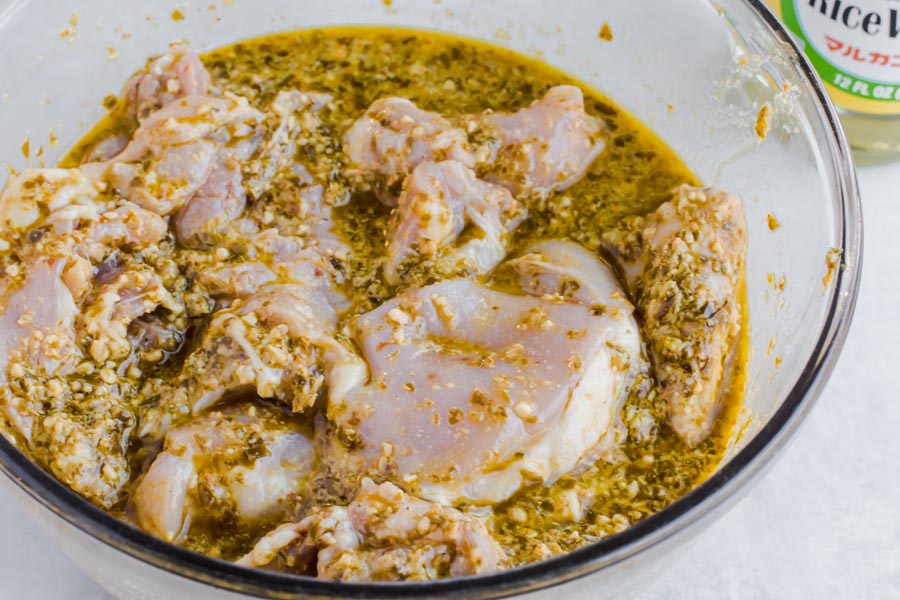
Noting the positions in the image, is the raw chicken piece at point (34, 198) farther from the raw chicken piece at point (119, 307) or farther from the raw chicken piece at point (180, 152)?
the raw chicken piece at point (119, 307)

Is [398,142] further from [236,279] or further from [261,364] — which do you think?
[261,364]

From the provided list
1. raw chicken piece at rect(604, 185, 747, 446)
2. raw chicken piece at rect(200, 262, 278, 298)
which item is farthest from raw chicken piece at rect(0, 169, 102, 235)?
raw chicken piece at rect(604, 185, 747, 446)

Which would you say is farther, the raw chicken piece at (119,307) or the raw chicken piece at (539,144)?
the raw chicken piece at (539,144)

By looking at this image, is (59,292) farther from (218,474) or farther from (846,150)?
(846,150)

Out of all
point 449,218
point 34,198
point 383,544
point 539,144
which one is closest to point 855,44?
point 539,144

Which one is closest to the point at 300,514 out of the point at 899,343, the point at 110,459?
the point at 110,459

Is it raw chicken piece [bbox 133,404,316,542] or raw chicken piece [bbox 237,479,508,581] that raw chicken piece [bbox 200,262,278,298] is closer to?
raw chicken piece [bbox 133,404,316,542]

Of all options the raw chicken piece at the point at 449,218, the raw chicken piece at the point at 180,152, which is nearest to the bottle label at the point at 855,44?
the raw chicken piece at the point at 449,218
